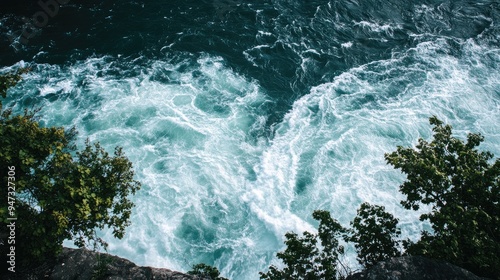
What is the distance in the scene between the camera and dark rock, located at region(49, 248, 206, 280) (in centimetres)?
1633

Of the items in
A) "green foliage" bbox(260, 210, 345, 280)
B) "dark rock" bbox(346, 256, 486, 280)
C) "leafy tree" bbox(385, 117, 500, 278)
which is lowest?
"green foliage" bbox(260, 210, 345, 280)

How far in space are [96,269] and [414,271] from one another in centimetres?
1426

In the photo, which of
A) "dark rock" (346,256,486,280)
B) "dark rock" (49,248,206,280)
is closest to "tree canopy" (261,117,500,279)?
"dark rock" (346,256,486,280)

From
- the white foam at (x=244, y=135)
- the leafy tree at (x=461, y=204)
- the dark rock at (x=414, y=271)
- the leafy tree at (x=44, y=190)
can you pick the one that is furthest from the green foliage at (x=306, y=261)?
the leafy tree at (x=44, y=190)

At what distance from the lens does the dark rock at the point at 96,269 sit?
53.6 ft

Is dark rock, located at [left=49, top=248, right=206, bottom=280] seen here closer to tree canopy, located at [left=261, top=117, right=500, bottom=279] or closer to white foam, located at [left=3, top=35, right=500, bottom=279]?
tree canopy, located at [left=261, top=117, right=500, bottom=279]

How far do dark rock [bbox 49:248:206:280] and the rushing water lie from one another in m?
6.89

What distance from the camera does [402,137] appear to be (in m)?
31.7

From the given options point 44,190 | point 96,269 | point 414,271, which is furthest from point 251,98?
point 414,271

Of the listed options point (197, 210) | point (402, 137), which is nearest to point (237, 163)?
point (197, 210)

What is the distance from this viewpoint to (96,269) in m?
16.4

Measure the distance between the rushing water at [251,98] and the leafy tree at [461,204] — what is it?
10.1 m

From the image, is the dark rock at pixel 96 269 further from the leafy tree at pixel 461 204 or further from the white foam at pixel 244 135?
the leafy tree at pixel 461 204

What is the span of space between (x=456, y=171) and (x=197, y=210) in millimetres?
17289
